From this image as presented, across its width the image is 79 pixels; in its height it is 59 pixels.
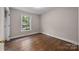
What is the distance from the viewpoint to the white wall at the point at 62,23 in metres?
1.22

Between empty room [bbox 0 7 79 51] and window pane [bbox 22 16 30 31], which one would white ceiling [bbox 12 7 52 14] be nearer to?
empty room [bbox 0 7 79 51]

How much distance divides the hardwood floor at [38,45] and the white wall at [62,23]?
9cm

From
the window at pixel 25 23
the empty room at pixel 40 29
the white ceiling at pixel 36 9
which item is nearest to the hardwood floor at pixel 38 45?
the empty room at pixel 40 29

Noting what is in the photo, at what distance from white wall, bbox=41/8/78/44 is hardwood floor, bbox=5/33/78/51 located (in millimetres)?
87

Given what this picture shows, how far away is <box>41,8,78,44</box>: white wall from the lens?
1.22 metres

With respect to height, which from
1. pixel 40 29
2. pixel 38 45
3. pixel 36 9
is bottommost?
pixel 38 45

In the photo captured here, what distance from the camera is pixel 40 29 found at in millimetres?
1355

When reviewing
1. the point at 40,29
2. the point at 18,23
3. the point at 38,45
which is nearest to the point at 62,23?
the point at 40,29

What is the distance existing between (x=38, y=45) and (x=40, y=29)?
0.27m

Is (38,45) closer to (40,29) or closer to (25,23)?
(40,29)

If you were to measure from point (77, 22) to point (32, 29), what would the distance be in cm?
71

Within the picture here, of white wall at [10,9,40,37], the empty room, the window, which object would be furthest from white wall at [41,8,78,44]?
the window
